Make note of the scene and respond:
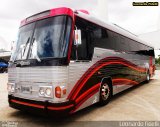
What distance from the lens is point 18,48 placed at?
5555 mm

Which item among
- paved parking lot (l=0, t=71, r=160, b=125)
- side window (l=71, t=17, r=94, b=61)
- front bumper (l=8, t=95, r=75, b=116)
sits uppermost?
side window (l=71, t=17, r=94, b=61)

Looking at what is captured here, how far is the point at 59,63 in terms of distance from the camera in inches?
178

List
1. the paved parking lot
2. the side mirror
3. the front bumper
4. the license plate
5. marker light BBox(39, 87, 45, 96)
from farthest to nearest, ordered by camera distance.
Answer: the paved parking lot, the license plate, the side mirror, marker light BBox(39, 87, 45, 96), the front bumper

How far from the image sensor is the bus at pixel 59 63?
458 centimetres

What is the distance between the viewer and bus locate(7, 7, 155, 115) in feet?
15.0

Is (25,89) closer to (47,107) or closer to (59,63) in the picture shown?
(47,107)

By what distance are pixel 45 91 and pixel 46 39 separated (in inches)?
51.1

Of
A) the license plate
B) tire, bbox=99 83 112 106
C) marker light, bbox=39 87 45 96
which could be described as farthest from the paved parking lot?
marker light, bbox=39 87 45 96

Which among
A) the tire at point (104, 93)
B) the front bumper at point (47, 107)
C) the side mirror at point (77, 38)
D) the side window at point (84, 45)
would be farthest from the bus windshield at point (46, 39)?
the tire at point (104, 93)

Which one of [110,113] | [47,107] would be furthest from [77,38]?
[110,113]

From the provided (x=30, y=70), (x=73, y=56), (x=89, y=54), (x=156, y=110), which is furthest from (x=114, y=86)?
(x=30, y=70)

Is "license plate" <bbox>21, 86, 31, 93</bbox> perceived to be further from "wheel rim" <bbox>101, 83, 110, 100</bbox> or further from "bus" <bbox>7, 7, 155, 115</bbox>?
"wheel rim" <bbox>101, 83, 110, 100</bbox>

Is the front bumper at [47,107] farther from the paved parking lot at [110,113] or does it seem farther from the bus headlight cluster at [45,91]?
the paved parking lot at [110,113]

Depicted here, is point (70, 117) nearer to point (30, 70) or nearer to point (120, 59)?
point (30, 70)
